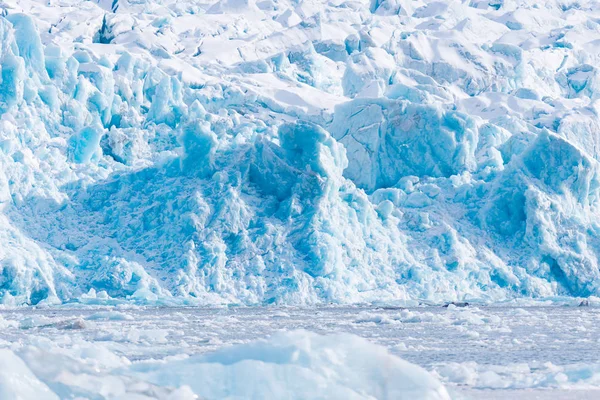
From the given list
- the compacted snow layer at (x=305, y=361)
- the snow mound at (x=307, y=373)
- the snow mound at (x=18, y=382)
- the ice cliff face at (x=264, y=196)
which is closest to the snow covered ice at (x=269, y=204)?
the ice cliff face at (x=264, y=196)

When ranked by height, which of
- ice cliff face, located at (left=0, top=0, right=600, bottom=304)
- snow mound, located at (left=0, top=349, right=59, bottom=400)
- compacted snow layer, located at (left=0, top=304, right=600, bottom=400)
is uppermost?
snow mound, located at (left=0, top=349, right=59, bottom=400)

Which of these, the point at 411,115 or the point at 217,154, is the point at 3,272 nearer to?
the point at 217,154

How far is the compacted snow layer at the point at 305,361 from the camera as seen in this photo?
592 centimetres

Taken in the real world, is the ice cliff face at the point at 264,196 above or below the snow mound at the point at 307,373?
below

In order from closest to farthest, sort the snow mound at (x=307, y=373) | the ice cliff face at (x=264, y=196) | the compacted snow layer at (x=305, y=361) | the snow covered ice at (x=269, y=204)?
the compacted snow layer at (x=305, y=361) < the snow mound at (x=307, y=373) < the snow covered ice at (x=269, y=204) < the ice cliff face at (x=264, y=196)

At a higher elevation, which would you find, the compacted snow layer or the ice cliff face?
the compacted snow layer

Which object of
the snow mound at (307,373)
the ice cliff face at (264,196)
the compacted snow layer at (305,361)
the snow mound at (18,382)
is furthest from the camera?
the ice cliff face at (264,196)

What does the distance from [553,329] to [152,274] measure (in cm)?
1355

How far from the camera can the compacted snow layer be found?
592 centimetres

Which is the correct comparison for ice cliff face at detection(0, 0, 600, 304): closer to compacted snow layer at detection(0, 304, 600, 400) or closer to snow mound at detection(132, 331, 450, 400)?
compacted snow layer at detection(0, 304, 600, 400)

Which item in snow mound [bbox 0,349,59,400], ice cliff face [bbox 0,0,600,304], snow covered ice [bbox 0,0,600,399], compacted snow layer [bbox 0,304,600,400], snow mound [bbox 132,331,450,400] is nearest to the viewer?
snow mound [bbox 0,349,59,400]

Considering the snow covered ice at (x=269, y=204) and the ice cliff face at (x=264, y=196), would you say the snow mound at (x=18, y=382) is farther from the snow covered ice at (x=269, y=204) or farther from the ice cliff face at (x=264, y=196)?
the ice cliff face at (x=264, y=196)

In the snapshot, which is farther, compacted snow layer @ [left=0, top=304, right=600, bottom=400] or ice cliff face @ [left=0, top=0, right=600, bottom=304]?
ice cliff face @ [left=0, top=0, right=600, bottom=304]

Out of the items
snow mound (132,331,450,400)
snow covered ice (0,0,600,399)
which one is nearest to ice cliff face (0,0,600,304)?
snow covered ice (0,0,600,399)
